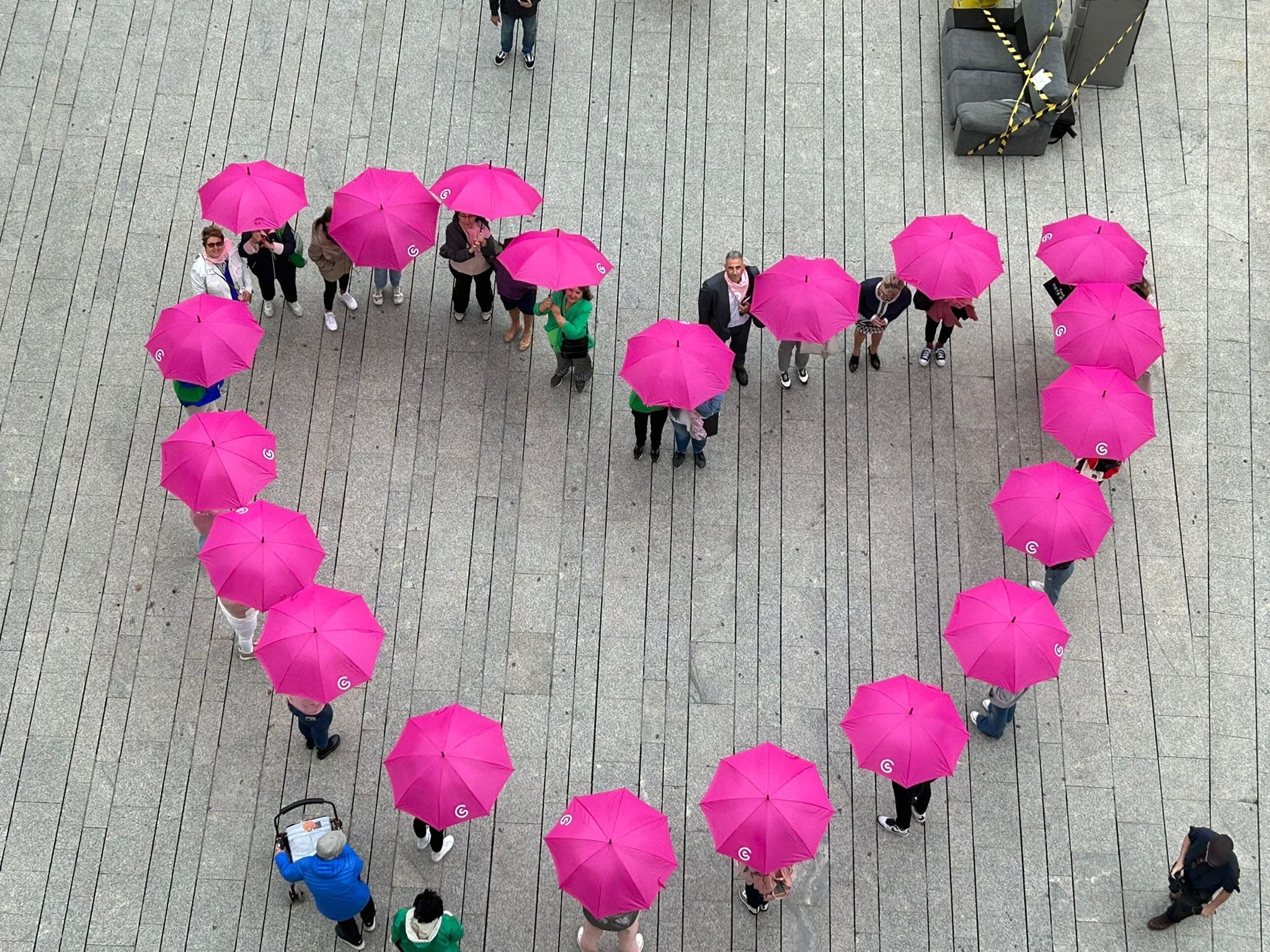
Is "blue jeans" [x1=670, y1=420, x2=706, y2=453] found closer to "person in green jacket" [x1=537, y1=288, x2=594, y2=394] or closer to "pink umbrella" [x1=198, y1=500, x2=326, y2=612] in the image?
"person in green jacket" [x1=537, y1=288, x2=594, y2=394]

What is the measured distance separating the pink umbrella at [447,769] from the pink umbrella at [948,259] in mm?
5882

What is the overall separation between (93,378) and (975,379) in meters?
8.89

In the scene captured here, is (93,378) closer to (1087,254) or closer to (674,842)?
(674,842)

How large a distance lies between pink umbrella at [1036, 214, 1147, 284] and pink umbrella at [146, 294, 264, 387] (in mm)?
7619

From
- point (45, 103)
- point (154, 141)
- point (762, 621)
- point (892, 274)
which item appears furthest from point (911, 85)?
point (45, 103)

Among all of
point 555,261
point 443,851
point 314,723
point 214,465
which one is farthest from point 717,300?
point 443,851

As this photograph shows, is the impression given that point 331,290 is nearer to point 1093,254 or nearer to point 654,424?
point 654,424

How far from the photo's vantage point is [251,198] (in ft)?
44.6

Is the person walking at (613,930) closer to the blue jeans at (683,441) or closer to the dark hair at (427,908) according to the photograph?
the dark hair at (427,908)

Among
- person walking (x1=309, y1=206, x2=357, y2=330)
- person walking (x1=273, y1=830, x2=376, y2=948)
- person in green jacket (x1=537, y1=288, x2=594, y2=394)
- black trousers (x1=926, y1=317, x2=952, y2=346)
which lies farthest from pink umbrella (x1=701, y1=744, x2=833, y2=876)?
person walking (x1=309, y1=206, x2=357, y2=330)

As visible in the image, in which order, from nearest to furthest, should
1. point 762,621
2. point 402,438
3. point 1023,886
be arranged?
point 1023,886
point 762,621
point 402,438

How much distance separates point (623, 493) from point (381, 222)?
3437 mm

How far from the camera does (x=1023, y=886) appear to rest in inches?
488

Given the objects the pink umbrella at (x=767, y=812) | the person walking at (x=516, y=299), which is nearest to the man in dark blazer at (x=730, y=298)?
the person walking at (x=516, y=299)
